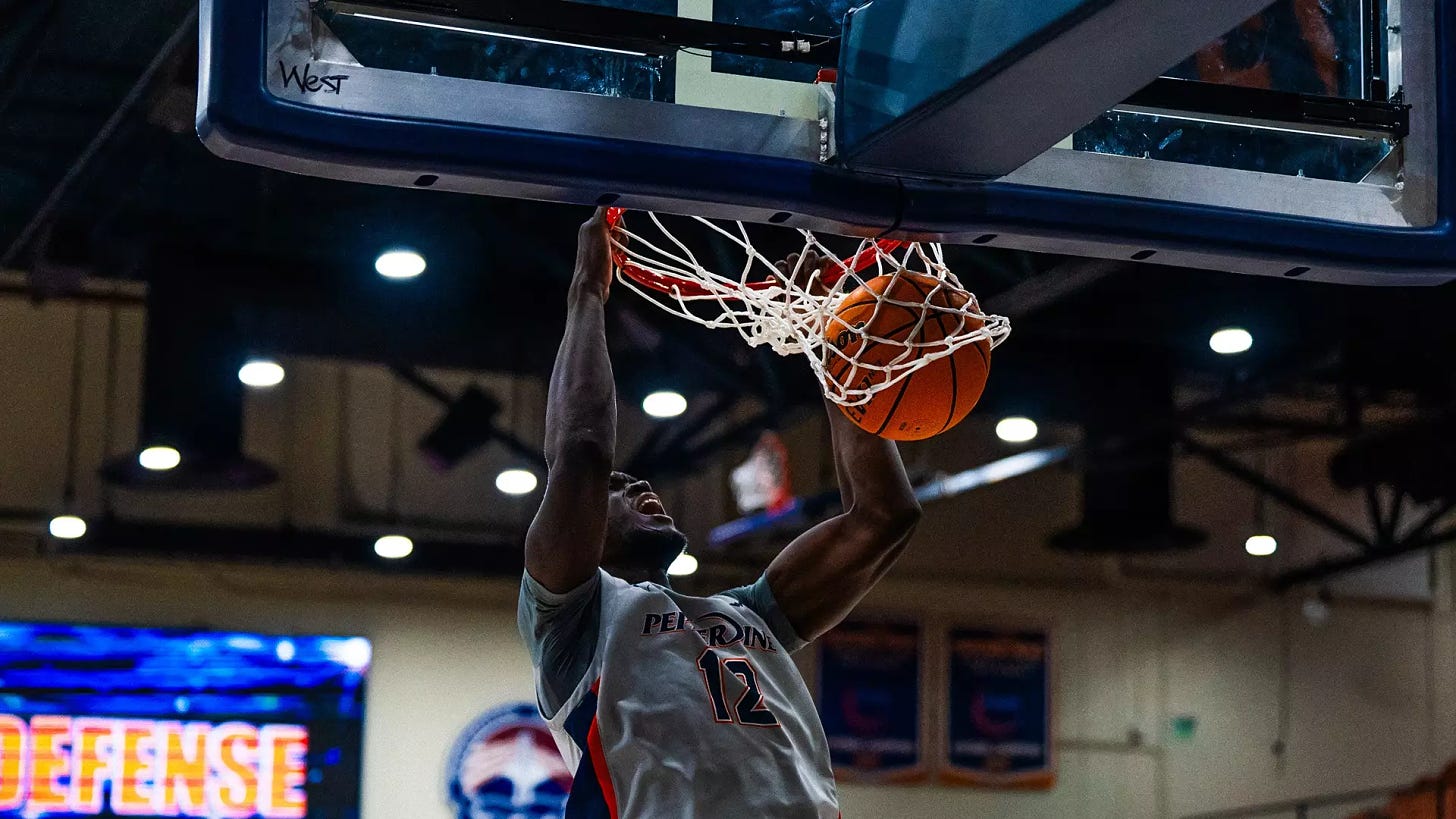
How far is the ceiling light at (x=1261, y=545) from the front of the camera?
1405 cm

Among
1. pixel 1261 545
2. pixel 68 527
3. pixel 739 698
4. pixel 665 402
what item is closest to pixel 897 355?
pixel 739 698

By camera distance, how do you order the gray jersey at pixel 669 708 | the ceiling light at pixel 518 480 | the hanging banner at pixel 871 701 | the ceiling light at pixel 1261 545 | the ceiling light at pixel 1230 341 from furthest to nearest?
the ceiling light at pixel 1261 545
the hanging banner at pixel 871 701
the ceiling light at pixel 518 480
the ceiling light at pixel 1230 341
the gray jersey at pixel 669 708

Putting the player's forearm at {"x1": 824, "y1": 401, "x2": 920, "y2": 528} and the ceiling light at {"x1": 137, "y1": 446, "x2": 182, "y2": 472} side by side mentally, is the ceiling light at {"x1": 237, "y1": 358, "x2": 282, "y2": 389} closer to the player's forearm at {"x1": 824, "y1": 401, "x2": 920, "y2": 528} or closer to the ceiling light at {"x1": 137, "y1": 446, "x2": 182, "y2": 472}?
the ceiling light at {"x1": 137, "y1": 446, "x2": 182, "y2": 472}

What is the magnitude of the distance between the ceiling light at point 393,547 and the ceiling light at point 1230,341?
5688mm

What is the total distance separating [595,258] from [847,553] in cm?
84

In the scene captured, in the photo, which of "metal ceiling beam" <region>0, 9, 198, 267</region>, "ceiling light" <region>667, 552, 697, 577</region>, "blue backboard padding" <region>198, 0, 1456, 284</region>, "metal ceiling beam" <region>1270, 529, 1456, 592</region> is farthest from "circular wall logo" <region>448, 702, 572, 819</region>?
"blue backboard padding" <region>198, 0, 1456, 284</region>

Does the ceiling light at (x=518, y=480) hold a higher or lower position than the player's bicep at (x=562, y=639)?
Result: higher

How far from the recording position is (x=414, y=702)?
12.5m

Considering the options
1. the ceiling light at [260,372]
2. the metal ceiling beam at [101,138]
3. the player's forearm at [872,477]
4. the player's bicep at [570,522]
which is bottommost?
the player's bicep at [570,522]

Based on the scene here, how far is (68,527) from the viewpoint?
36.7 feet

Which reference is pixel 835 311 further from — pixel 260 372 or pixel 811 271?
Result: pixel 260 372

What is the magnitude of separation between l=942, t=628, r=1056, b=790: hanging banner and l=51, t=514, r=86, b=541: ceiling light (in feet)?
20.5

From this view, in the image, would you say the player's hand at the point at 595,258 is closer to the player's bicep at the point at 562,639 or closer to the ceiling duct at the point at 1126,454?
the player's bicep at the point at 562,639

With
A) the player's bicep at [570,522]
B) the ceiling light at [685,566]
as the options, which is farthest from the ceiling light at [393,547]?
the player's bicep at [570,522]
